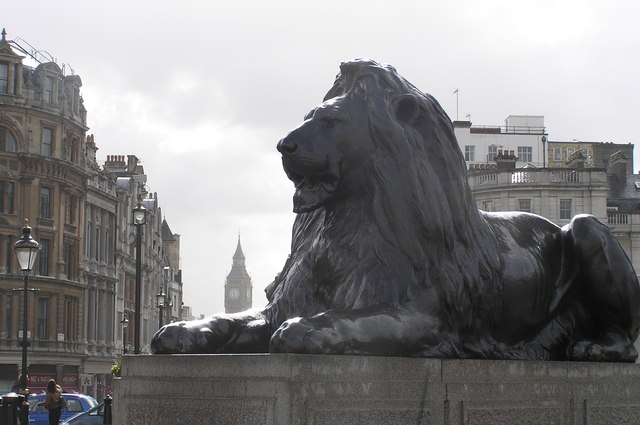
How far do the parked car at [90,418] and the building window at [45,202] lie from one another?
3361 centimetres

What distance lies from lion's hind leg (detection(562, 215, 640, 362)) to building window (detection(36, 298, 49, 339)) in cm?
5345

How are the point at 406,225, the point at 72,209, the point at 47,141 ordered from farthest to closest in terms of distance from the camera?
the point at 72,209, the point at 47,141, the point at 406,225

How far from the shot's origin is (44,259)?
57406 mm

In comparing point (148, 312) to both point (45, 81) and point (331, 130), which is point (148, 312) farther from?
point (331, 130)

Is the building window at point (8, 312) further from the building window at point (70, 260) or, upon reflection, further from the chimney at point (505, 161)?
the chimney at point (505, 161)

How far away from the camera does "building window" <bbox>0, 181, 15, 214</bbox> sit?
54.6 meters

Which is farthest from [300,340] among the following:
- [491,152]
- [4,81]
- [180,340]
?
[491,152]

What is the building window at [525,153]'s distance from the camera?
68.6m

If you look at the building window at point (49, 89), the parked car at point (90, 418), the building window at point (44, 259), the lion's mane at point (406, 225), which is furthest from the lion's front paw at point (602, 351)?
the building window at point (49, 89)

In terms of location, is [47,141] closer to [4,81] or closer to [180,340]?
[4,81]

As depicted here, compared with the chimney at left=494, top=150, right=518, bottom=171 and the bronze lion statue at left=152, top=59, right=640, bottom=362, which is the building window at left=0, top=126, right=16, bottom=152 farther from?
the bronze lion statue at left=152, top=59, right=640, bottom=362

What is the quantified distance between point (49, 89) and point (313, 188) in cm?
5436

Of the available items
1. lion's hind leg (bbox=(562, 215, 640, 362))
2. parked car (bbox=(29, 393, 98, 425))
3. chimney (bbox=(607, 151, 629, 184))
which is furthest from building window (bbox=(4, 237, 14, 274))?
lion's hind leg (bbox=(562, 215, 640, 362))

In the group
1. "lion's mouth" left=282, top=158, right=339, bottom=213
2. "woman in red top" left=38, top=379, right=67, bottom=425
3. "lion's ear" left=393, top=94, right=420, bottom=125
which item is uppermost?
"lion's ear" left=393, top=94, right=420, bottom=125
